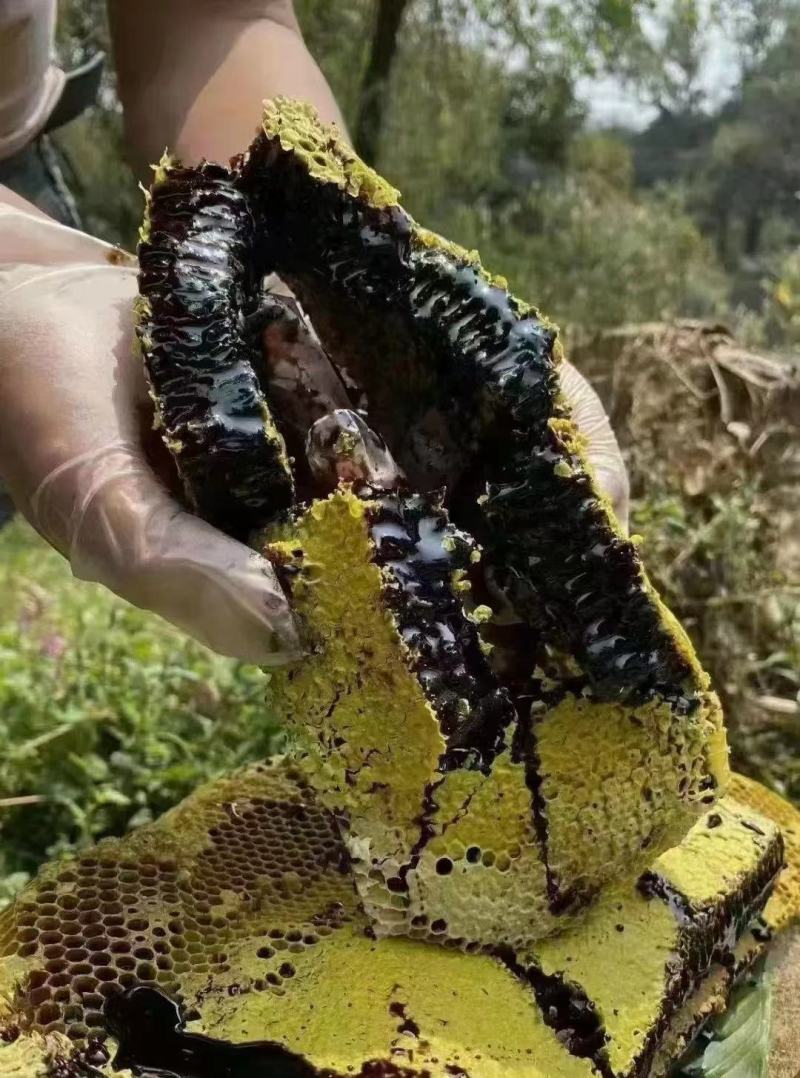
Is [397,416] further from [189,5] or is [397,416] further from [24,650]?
[24,650]

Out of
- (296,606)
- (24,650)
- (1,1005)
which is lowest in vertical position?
(24,650)

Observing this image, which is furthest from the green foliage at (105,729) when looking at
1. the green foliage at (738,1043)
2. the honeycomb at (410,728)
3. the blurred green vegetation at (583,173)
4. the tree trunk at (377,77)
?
the tree trunk at (377,77)

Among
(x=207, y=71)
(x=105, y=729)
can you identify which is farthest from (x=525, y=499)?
(x=105, y=729)

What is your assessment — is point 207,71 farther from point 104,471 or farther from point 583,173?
point 583,173

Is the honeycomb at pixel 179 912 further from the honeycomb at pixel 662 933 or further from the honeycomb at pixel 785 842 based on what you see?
the honeycomb at pixel 785 842

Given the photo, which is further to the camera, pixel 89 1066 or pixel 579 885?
pixel 579 885

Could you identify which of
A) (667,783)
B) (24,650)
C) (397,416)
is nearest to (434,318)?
(397,416)

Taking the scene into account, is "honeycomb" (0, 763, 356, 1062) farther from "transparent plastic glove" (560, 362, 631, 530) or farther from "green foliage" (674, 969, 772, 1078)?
"transparent plastic glove" (560, 362, 631, 530)
